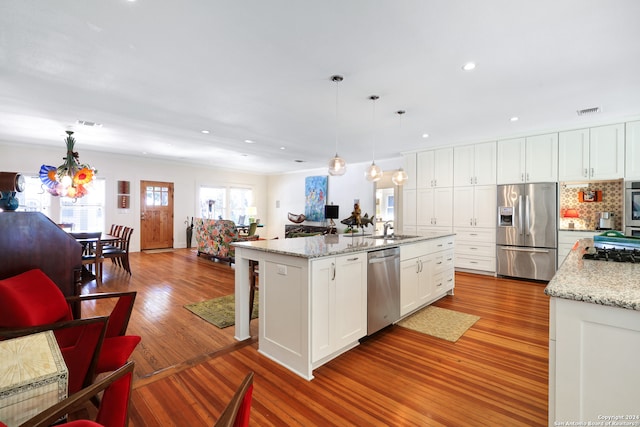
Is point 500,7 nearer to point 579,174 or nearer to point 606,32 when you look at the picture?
point 606,32

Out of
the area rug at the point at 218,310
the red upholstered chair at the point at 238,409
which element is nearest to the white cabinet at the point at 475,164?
the area rug at the point at 218,310

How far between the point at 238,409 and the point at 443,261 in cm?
375

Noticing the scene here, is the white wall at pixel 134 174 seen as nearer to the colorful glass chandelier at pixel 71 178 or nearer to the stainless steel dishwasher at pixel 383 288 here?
the colorful glass chandelier at pixel 71 178

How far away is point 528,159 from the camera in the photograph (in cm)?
504

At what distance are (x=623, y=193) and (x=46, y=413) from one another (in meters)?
6.26

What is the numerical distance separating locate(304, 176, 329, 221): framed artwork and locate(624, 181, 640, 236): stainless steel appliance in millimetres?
6664

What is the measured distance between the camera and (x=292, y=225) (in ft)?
33.6

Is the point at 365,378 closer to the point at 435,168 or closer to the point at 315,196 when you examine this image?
the point at 435,168

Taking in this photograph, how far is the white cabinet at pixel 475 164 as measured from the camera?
5418 mm

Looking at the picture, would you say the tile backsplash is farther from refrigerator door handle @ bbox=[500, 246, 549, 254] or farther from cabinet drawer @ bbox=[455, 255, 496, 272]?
cabinet drawer @ bbox=[455, 255, 496, 272]

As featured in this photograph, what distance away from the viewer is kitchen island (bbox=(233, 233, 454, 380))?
2191 millimetres

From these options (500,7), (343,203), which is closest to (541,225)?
(500,7)

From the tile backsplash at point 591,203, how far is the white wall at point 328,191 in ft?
10.7

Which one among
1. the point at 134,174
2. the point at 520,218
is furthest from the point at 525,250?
the point at 134,174
